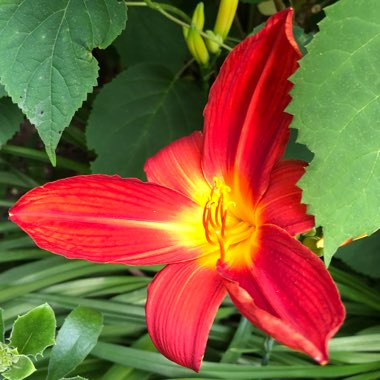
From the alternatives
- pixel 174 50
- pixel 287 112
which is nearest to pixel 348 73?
pixel 287 112

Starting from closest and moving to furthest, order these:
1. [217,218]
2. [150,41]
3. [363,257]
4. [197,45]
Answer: [217,218]
[197,45]
[363,257]
[150,41]

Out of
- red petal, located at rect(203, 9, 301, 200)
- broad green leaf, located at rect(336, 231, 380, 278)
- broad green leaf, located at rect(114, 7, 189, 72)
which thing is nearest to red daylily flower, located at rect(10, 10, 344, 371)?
red petal, located at rect(203, 9, 301, 200)

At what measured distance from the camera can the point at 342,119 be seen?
49cm

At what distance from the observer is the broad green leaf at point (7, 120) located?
30.0 inches

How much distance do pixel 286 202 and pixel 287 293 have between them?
81 millimetres

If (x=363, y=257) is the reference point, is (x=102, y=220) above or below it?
above

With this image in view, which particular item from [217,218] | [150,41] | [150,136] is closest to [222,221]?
[217,218]

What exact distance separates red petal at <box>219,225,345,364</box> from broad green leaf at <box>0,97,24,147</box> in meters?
0.34

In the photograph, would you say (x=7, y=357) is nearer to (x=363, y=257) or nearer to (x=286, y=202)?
(x=286, y=202)

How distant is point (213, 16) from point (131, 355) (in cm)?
46

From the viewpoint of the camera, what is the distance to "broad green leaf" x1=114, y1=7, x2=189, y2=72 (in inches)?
36.0

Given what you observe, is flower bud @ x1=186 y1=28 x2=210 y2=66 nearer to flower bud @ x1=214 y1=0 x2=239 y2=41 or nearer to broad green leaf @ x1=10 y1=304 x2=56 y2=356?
flower bud @ x1=214 y1=0 x2=239 y2=41

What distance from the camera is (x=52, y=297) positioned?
0.77 metres

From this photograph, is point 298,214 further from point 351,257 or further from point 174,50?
point 174,50
